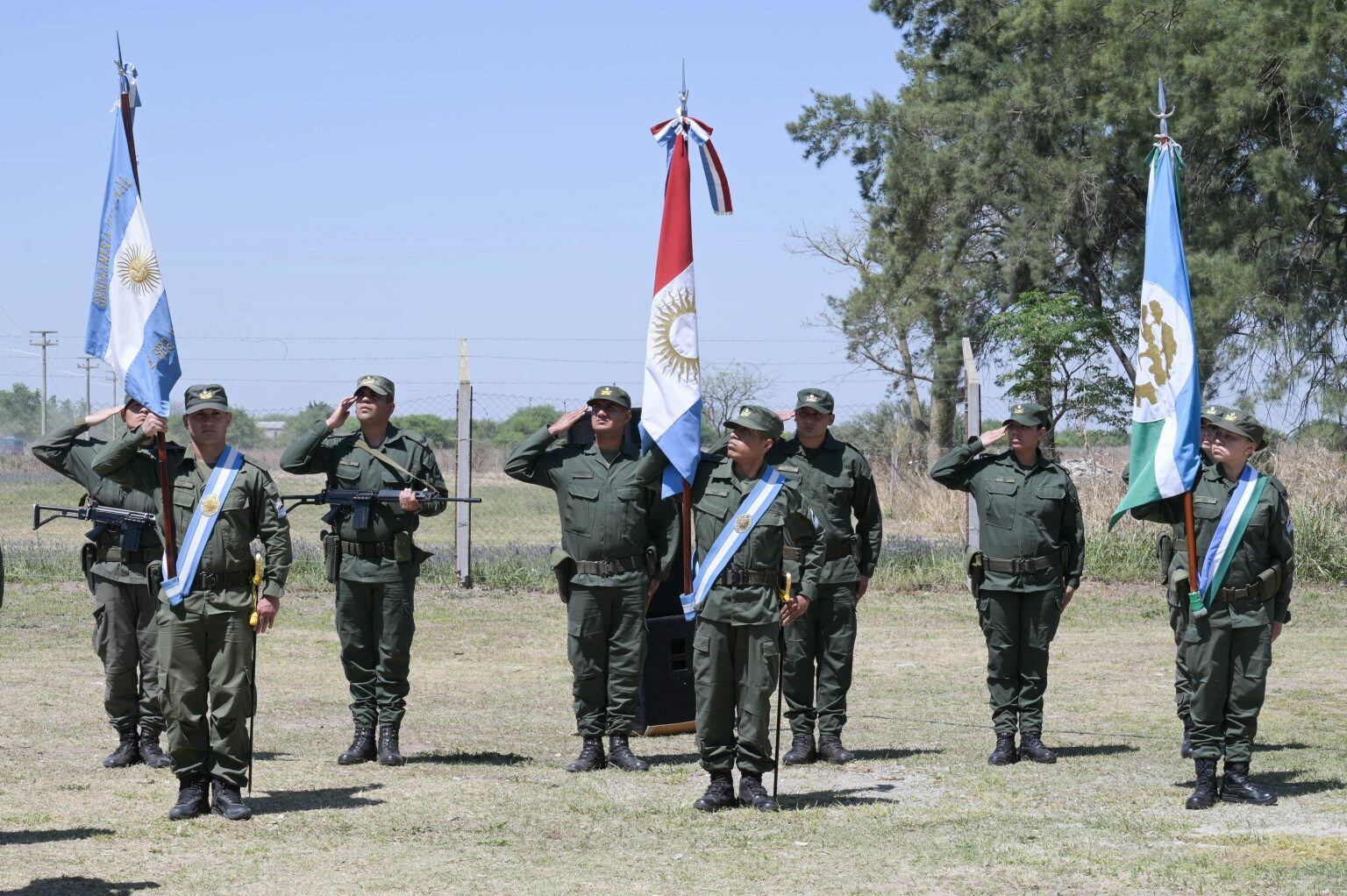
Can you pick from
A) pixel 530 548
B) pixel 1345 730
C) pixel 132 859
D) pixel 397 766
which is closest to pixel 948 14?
pixel 530 548

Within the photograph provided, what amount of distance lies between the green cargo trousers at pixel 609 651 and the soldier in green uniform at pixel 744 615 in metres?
1.14

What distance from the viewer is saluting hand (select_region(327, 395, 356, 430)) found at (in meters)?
8.51

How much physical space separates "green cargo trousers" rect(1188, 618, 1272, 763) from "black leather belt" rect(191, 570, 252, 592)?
4.56 meters

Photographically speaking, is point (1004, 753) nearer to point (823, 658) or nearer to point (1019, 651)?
point (1019, 651)

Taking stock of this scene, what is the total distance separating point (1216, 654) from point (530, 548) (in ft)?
39.8

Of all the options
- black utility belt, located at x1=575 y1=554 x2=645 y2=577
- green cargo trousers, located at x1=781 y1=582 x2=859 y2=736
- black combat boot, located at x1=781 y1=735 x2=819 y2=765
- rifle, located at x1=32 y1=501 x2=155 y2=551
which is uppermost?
rifle, located at x1=32 y1=501 x2=155 y2=551

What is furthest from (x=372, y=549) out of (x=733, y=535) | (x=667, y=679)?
(x=733, y=535)

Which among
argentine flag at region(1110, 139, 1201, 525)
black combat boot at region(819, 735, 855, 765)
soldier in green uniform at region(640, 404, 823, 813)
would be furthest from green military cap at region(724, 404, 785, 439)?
black combat boot at region(819, 735, 855, 765)

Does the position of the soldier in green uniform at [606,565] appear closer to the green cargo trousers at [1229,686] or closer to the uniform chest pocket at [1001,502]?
the uniform chest pocket at [1001,502]

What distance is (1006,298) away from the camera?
29219 mm

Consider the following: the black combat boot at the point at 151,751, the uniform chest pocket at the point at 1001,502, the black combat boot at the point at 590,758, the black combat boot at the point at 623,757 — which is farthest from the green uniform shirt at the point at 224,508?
the uniform chest pocket at the point at 1001,502

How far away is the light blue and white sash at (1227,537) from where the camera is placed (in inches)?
301

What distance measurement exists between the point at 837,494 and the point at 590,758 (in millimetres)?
2019

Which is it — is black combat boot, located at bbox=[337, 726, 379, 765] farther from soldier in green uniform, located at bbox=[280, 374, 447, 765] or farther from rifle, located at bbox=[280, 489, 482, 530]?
rifle, located at bbox=[280, 489, 482, 530]
